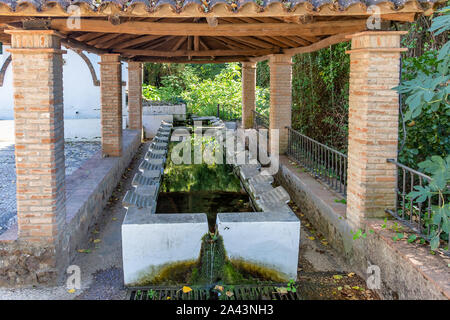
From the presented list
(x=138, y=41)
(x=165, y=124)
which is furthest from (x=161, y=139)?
(x=138, y=41)

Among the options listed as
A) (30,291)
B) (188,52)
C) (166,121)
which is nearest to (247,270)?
(30,291)

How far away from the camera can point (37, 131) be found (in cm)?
452

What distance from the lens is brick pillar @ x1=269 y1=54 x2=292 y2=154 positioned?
9.62 metres

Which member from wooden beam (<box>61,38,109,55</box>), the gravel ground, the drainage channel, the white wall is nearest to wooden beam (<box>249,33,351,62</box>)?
the drainage channel

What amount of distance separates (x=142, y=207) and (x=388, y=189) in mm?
2906

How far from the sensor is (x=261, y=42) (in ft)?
27.4

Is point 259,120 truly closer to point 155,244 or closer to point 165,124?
point 165,124

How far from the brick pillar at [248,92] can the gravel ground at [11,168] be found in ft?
15.4

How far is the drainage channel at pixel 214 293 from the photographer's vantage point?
4383 mm

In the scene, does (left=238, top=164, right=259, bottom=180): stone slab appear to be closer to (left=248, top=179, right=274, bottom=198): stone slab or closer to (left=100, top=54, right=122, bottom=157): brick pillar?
(left=248, top=179, right=274, bottom=198): stone slab

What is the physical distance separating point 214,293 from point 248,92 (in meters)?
9.64

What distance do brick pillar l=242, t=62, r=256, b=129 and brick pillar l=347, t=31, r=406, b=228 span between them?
8.16 m

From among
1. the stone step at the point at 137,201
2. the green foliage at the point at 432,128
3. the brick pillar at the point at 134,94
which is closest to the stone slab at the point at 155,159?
the stone step at the point at 137,201
